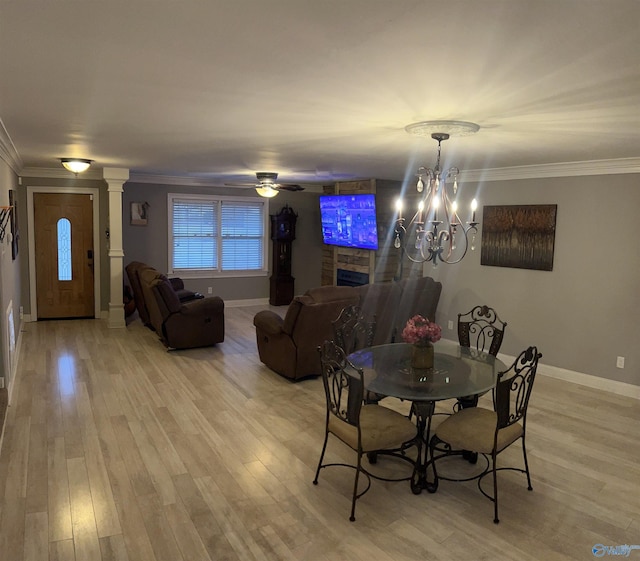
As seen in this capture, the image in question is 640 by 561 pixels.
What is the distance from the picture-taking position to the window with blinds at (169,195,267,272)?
28.4 ft

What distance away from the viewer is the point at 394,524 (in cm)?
278

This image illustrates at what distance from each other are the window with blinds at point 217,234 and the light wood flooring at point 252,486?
161 inches

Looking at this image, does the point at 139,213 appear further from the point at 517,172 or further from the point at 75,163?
the point at 517,172

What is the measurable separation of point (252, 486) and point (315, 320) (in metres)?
2.06

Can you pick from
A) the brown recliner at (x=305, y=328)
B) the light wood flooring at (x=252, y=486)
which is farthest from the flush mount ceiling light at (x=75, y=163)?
the brown recliner at (x=305, y=328)

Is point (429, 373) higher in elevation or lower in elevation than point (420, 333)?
lower

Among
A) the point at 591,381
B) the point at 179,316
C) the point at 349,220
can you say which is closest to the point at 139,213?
the point at 179,316

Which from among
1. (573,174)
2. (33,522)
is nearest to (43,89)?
(33,522)

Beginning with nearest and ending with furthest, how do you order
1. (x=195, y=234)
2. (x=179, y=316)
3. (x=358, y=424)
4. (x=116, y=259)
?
(x=358, y=424), (x=179, y=316), (x=116, y=259), (x=195, y=234)

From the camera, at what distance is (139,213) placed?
8.20 metres

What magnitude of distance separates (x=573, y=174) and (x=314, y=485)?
4.11 meters

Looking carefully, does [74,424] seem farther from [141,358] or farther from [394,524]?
[394,524]

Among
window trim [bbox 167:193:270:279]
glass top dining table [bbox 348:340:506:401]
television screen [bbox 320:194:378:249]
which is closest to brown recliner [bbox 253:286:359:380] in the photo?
glass top dining table [bbox 348:340:506:401]

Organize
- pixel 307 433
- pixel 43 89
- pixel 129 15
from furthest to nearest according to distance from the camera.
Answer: pixel 307 433
pixel 43 89
pixel 129 15
